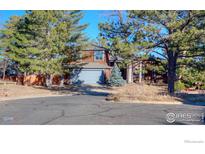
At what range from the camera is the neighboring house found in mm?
9438

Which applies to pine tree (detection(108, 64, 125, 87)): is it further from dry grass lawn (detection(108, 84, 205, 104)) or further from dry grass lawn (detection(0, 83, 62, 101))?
dry grass lawn (detection(0, 83, 62, 101))

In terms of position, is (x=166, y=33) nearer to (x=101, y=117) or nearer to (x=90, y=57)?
(x=90, y=57)

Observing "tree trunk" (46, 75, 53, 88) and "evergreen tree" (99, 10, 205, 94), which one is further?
"tree trunk" (46, 75, 53, 88)

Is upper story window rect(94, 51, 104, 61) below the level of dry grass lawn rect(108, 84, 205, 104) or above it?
above

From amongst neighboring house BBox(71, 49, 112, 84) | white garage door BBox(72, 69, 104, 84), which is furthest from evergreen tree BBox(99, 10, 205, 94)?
white garage door BBox(72, 69, 104, 84)

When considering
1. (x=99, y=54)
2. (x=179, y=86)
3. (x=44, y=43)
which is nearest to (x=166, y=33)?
(x=99, y=54)

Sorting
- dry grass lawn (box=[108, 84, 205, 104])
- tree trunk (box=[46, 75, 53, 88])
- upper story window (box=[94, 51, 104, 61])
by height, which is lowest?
dry grass lawn (box=[108, 84, 205, 104])

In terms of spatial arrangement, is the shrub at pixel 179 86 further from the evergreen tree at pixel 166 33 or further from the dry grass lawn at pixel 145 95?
the dry grass lawn at pixel 145 95

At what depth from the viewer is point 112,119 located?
5988 mm

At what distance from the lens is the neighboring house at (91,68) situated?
944cm

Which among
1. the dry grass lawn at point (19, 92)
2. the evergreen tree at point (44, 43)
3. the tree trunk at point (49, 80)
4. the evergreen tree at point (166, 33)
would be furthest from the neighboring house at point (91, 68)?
the dry grass lawn at point (19, 92)
